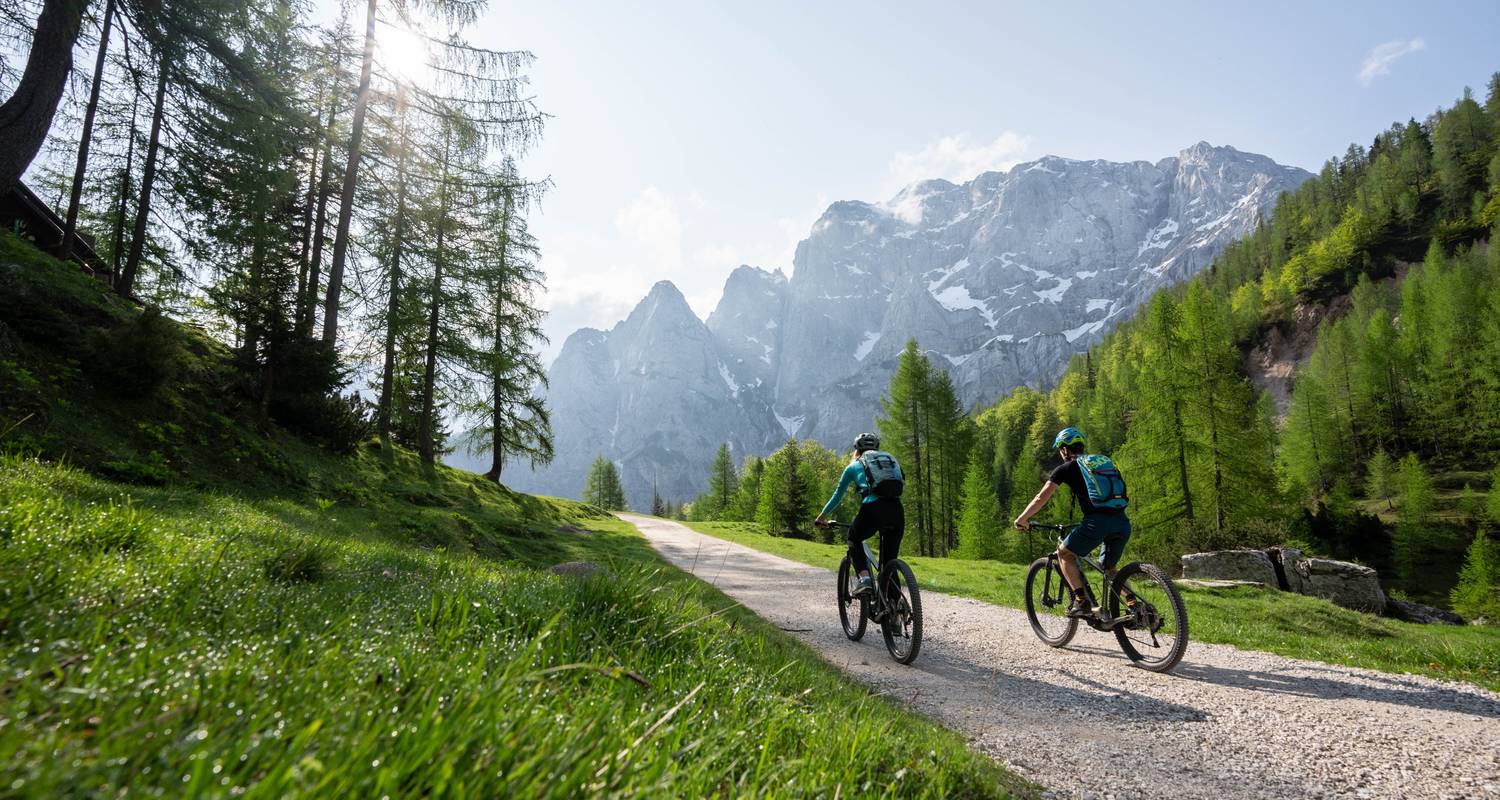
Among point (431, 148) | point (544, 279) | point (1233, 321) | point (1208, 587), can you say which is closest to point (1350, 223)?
point (1233, 321)

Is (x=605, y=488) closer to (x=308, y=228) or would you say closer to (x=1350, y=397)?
(x=308, y=228)

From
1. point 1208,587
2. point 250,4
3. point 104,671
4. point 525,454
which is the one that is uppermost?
point 250,4

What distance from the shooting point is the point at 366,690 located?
1.35m

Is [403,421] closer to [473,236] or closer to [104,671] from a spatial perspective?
[473,236]

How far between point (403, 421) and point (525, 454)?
666 centimetres

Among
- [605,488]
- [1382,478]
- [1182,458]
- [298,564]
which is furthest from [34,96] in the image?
[1382,478]

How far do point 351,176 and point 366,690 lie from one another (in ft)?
67.1

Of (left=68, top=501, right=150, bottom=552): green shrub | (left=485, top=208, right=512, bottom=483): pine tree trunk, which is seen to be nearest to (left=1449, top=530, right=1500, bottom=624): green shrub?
(left=68, top=501, right=150, bottom=552): green shrub

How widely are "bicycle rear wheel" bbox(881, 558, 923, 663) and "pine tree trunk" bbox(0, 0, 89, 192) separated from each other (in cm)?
1339

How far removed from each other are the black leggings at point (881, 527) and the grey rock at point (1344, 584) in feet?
56.5

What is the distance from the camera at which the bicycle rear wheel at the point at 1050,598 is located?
7.39m

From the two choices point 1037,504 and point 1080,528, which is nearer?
point 1080,528

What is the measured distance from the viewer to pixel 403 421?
24.9 metres

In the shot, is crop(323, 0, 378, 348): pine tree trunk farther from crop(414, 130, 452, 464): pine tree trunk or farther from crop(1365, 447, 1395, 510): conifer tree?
crop(1365, 447, 1395, 510): conifer tree
